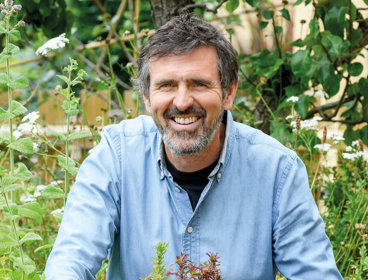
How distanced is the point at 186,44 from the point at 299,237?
2.30 feet

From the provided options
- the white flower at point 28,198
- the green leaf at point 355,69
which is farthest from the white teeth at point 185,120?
the green leaf at point 355,69

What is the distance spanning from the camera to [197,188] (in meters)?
2.17

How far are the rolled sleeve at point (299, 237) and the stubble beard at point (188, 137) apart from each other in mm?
289

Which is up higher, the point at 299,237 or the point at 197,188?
the point at 197,188

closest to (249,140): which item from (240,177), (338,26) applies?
(240,177)

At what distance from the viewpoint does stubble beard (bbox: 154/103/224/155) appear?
208 cm

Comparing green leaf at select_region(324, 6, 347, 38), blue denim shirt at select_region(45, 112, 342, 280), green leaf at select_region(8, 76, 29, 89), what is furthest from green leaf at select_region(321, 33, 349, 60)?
green leaf at select_region(8, 76, 29, 89)

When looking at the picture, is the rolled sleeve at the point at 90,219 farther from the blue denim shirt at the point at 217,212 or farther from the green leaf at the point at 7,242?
the green leaf at the point at 7,242

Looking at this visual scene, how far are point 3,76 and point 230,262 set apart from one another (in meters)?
0.91

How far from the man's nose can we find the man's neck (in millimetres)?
171

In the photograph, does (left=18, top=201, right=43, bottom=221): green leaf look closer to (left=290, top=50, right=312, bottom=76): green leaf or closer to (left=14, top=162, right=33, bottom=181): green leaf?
(left=14, top=162, right=33, bottom=181): green leaf

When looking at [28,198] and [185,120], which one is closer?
[185,120]

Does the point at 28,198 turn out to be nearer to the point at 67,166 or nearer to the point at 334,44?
the point at 67,166

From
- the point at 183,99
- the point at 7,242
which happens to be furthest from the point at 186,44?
the point at 7,242
